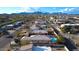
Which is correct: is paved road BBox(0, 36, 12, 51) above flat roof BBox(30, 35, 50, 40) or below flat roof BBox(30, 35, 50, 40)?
below

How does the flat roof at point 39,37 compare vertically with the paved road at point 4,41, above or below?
above

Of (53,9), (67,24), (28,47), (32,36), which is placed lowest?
(28,47)
